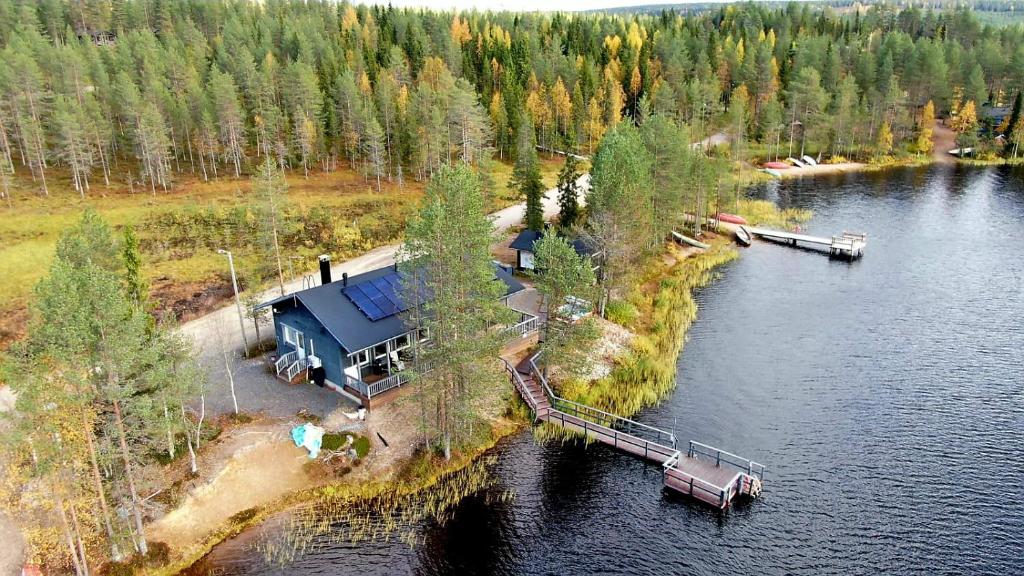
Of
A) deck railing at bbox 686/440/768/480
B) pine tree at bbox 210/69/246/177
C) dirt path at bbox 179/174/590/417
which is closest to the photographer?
deck railing at bbox 686/440/768/480

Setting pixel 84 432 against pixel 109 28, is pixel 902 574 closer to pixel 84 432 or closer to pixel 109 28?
pixel 84 432

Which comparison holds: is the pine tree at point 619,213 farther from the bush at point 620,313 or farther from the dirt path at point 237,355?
the dirt path at point 237,355

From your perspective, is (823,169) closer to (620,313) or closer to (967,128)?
(967,128)

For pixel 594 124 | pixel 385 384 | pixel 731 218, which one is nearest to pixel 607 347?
pixel 385 384

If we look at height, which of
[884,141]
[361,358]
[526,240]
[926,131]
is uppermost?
[926,131]

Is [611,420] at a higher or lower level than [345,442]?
lower

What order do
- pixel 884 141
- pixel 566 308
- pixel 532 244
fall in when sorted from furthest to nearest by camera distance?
1. pixel 884 141
2. pixel 532 244
3. pixel 566 308

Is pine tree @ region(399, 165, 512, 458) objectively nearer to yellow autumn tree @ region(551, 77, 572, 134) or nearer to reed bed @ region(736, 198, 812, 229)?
reed bed @ region(736, 198, 812, 229)

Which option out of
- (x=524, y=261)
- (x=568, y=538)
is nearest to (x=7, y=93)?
(x=524, y=261)

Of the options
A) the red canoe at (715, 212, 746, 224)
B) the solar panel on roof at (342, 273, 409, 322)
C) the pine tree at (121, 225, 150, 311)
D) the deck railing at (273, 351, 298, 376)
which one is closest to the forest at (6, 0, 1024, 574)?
the pine tree at (121, 225, 150, 311)
